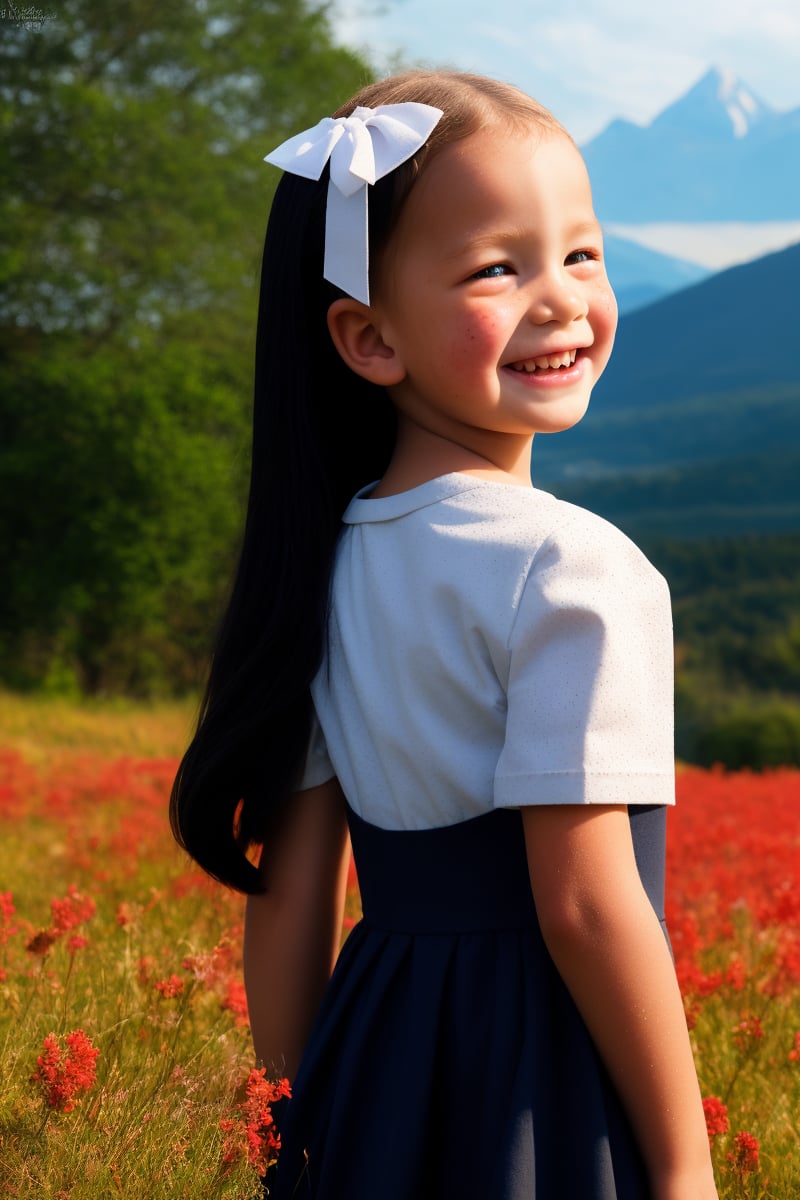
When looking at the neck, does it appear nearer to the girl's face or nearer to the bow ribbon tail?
the girl's face

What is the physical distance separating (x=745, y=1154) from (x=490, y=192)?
1651 millimetres

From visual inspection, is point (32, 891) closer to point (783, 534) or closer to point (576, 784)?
point (576, 784)

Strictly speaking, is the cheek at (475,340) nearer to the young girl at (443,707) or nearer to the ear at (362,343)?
the young girl at (443,707)

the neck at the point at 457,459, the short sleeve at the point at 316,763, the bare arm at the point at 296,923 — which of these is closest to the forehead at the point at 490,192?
the neck at the point at 457,459

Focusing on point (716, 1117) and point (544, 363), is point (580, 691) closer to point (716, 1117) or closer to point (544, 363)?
point (544, 363)

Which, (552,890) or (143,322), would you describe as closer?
(552,890)

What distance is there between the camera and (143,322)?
2266 cm

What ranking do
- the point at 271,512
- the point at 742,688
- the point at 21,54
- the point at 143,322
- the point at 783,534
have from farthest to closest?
the point at 783,534 < the point at 742,688 < the point at 143,322 < the point at 21,54 < the point at 271,512

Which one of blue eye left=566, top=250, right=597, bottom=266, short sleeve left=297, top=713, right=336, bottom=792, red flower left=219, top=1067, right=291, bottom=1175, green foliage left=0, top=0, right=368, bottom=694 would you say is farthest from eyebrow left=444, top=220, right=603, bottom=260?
green foliage left=0, top=0, right=368, bottom=694

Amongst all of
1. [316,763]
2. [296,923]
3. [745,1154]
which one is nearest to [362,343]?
[316,763]

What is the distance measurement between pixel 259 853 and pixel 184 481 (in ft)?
66.7

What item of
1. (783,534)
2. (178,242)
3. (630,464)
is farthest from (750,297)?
(178,242)

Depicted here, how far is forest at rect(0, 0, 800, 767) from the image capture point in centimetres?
2123

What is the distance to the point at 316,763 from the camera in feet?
7.08
